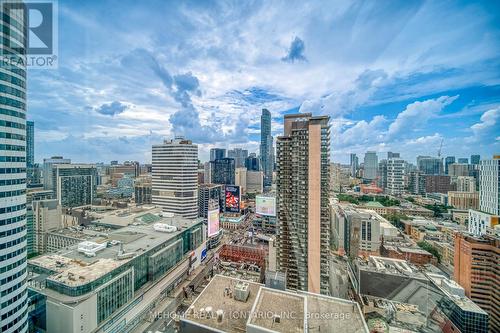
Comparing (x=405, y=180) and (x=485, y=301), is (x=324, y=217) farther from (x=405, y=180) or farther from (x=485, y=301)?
(x=405, y=180)

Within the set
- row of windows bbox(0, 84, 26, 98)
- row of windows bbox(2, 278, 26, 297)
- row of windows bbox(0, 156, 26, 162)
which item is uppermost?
row of windows bbox(0, 84, 26, 98)

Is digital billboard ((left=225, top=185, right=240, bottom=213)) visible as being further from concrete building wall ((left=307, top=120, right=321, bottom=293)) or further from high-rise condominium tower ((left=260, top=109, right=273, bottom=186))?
high-rise condominium tower ((left=260, top=109, right=273, bottom=186))

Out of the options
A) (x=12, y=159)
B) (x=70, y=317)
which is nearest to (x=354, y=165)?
(x=70, y=317)

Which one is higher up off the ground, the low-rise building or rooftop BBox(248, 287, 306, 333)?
rooftop BBox(248, 287, 306, 333)

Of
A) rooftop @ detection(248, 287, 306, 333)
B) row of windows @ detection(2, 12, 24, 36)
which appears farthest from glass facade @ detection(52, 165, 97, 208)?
rooftop @ detection(248, 287, 306, 333)

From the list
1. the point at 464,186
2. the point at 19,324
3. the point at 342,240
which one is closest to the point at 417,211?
the point at 464,186

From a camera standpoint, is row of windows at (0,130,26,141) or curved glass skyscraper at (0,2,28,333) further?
row of windows at (0,130,26,141)

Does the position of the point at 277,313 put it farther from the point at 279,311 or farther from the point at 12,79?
the point at 12,79
